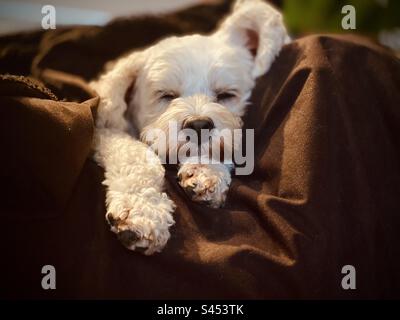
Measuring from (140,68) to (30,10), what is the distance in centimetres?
44

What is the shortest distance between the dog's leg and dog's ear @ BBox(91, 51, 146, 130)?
0.07 metres

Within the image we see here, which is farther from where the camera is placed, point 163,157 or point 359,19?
point 359,19

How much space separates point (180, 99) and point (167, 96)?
0.27 ft

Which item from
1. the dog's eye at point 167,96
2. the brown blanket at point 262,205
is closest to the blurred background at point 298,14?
the dog's eye at point 167,96

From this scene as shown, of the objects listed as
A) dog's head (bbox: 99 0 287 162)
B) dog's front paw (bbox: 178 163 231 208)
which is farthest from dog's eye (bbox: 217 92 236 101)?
dog's front paw (bbox: 178 163 231 208)

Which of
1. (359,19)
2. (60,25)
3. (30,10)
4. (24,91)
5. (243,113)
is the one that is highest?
(359,19)

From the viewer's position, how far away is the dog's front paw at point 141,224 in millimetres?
945

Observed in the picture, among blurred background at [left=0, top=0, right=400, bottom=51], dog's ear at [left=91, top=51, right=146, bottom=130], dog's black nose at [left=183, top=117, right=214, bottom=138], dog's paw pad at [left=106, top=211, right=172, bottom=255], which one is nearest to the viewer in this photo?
dog's paw pad at [left=106, top=211, right=172, bottom=255]

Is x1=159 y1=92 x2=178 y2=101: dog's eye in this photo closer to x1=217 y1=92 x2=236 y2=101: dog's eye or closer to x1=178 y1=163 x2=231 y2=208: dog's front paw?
x1=217 y1=92 x2=236 y2=101: dog's eye

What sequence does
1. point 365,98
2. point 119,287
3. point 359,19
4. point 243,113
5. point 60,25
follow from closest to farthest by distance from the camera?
1. point 119,287
2. point 365,98
3. point 243,113
4. point 60,25
5. point 359,19

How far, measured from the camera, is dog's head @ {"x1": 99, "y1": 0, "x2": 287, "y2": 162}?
135cm

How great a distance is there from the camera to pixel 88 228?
0.99m
